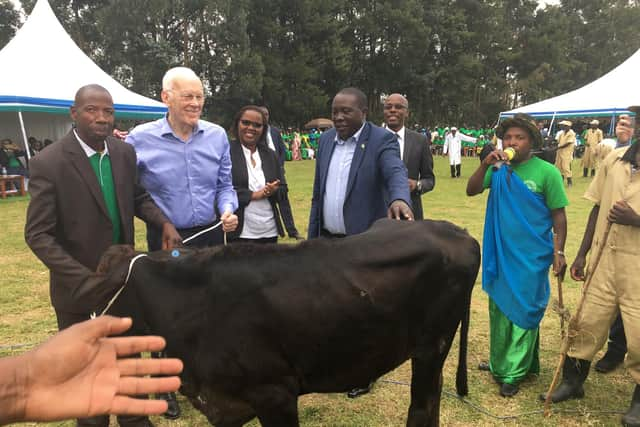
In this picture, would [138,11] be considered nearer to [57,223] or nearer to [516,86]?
[57,223]

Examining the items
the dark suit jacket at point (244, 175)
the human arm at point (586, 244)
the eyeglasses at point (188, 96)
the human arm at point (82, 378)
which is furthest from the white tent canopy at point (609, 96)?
the human arm at point (82, 378)

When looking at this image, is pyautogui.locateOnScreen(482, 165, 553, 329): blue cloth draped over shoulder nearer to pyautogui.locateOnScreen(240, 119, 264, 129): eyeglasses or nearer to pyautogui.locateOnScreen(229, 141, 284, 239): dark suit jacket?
pyautogui.locateOnScreen(229, 141, 284, 239): dark suit jacket

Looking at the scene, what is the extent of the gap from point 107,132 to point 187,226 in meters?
0.92

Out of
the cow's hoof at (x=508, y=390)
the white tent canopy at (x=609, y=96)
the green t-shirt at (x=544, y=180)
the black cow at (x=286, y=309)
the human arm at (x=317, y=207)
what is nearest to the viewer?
the black cow at (x=286, y=309)

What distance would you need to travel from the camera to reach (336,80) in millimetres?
42250

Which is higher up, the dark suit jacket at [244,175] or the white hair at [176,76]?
the white hair at [176,76]

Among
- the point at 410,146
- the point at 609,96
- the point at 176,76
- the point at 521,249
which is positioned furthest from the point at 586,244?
the point at 609,96

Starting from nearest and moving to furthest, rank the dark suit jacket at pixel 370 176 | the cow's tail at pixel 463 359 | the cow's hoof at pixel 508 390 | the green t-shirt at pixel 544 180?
the cow's tail at pixel 463 359 < the dark suit jacket at pixel 370 176 < the green t-shirt at pixel 544 180 < the cow's hoof at pixel 508 390

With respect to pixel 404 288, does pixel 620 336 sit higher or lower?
lower

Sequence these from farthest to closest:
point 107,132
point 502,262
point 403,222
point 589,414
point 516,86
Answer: point 516,86 < point 502,262 < point 589,414 < point 107,132 < point 403,222

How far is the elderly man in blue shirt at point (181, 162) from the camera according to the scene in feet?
11.1

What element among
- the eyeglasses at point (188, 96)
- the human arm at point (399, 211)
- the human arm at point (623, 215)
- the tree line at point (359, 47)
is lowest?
the human arm at point (623, 215)

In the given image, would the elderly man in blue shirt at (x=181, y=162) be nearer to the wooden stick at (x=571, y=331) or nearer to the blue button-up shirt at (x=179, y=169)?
the blue button-up shirt at (x=179, y=169)

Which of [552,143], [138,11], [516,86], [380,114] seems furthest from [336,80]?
[552,143]
